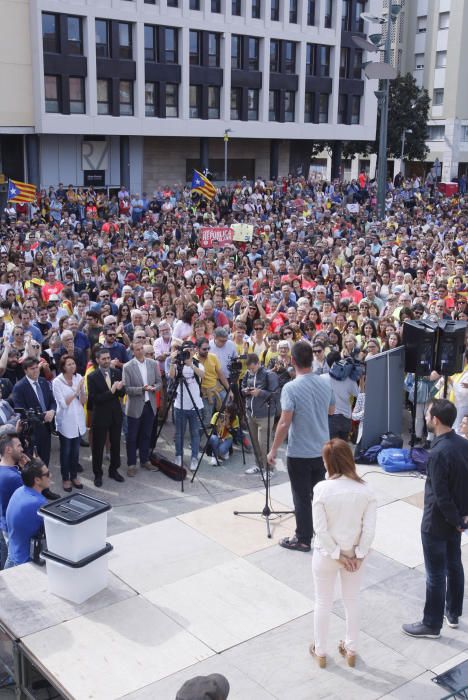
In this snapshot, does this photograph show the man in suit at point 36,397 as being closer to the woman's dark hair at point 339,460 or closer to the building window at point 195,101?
the woman's dark hair at point 339,460

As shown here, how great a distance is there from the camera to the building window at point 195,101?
40.0 m

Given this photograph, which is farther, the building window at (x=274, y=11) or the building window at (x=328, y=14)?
the building window at (x=328, y=14)

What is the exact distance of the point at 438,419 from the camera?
17.3 feet

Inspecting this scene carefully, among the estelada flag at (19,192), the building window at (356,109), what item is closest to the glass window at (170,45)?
the building window at (356,109)

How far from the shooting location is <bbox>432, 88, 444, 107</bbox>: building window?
197 ft

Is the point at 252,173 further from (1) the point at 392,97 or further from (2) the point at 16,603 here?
(2) the point at 16,603

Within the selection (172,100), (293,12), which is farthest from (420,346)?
(293,12)

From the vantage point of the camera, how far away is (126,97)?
3772 centimetres

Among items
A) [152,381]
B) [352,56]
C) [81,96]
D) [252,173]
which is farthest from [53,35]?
[152,381]

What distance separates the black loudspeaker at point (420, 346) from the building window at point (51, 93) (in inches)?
1147

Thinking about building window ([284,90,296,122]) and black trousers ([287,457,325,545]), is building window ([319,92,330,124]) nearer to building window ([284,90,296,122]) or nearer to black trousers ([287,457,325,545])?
building window ([284,90,296,122])

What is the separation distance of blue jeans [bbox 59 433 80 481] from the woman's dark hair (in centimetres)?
490

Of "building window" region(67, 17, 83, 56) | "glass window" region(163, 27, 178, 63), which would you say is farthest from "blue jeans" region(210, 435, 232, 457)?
"glass window" region(163, 27, 178, 63)

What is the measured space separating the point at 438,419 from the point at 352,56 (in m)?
45.2
